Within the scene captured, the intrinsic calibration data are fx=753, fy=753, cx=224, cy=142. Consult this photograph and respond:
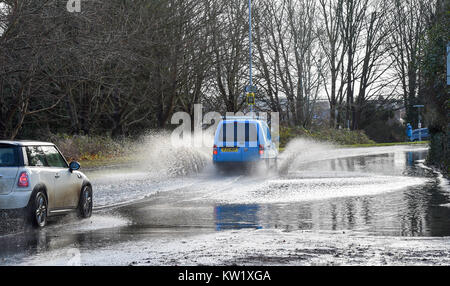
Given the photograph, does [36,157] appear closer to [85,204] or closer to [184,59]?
[85,204]

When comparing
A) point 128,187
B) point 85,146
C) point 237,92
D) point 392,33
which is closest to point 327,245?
point 128,187

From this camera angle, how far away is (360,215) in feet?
42.8

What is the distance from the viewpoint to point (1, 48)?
20.6 meters

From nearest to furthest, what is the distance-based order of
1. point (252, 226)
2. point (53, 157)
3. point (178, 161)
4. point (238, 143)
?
point (252, 226)
point (53, 157)
point (238, 143)
point (178, 161)

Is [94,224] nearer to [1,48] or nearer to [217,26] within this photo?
[1,48]

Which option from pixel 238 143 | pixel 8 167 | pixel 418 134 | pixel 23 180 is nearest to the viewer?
pixel 23 180

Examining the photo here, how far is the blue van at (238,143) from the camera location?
24.0 m

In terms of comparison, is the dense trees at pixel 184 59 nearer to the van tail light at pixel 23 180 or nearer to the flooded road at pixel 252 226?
the flooded road at pixel 252 226

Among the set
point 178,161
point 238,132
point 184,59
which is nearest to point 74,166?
point 238,132

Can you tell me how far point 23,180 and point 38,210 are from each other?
0.56m

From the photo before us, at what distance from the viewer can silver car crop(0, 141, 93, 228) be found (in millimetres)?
11141

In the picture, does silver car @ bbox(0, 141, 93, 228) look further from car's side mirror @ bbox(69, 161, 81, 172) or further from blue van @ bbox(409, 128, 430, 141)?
blue van @ bbox(409, 128, 430, 141)

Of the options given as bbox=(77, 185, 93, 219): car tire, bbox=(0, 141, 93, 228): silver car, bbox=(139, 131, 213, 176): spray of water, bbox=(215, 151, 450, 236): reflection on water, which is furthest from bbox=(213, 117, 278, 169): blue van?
bbox=(0, 141, 93, 228): silver car

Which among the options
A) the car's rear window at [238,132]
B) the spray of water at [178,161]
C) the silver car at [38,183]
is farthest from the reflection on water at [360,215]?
the spray of water at [178,161]
